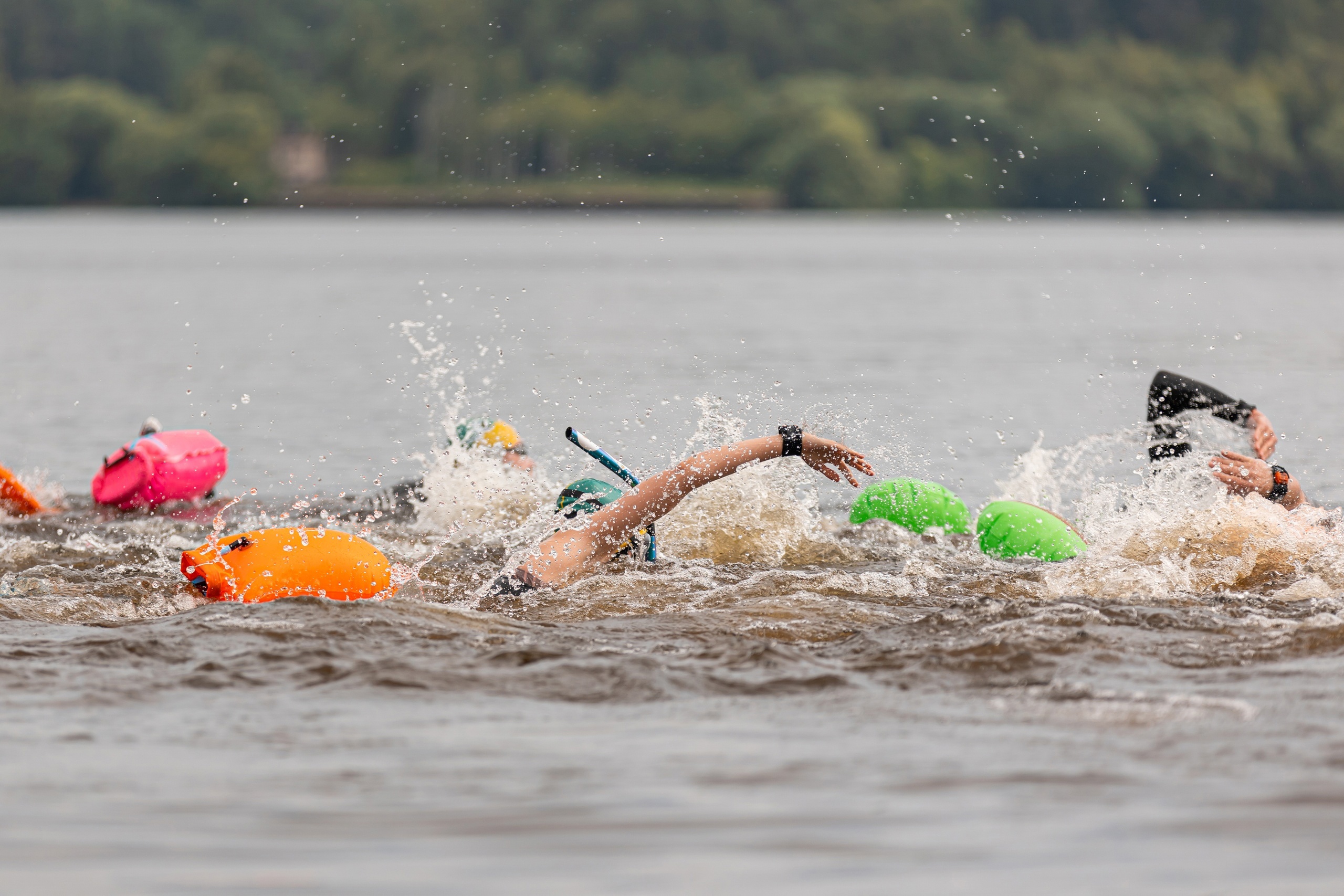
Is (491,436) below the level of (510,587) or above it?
above

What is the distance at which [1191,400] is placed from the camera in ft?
36.1

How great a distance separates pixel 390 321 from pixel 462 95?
126 m

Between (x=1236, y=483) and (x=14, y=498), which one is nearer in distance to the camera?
(x=1236, y=483)

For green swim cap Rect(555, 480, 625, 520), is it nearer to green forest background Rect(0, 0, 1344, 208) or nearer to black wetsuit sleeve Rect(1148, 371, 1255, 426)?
black wetsuit sleeve Rect(1148, 371, 1255, 426)

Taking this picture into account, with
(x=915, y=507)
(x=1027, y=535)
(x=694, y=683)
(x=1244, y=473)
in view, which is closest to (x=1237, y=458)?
(x=1244, y=473)

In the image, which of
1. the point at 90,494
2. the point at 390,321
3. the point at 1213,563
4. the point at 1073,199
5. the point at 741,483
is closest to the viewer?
the point at 1213,563

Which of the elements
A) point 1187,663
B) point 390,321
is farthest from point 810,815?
point 390,321

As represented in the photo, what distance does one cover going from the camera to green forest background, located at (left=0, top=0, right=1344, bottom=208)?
132m

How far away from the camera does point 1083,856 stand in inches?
213

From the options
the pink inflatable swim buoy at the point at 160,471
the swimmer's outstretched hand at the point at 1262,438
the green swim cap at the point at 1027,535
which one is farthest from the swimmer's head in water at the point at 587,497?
the pink inflatable swim buoy at the point at 160,471

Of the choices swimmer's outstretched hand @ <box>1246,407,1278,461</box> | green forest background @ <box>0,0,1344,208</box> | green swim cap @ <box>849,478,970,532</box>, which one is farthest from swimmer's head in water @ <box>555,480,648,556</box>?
green forest background @ <box>0,0,1344,208</box>

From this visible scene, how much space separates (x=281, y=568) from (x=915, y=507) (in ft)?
16.6

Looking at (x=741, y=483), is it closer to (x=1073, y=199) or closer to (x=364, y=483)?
(x=364, y=483)

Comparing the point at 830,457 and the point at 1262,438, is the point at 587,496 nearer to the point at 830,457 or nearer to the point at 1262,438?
the point at 830,457
